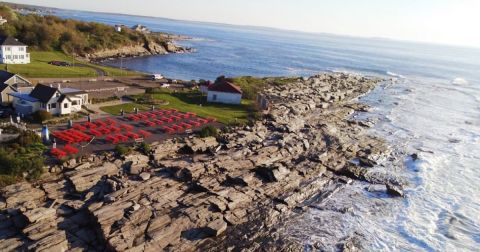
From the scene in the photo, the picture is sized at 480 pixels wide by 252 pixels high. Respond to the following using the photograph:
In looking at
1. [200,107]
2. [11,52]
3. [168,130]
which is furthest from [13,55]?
[168,130]

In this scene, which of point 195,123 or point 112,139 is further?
point 195,123

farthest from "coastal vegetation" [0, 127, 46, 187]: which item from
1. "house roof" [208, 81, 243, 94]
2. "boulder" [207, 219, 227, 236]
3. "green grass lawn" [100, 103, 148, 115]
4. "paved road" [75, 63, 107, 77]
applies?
"paved road" [75, 63, 107, 77]

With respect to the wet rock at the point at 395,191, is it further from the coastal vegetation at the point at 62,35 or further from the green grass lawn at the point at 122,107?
the coastal vegetation at the point at 62,35

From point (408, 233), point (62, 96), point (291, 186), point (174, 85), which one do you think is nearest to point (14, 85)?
point (62, 96)

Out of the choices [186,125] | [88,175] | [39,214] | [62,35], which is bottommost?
[39,214]

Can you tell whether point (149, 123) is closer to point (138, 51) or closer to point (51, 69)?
point (51, 69)

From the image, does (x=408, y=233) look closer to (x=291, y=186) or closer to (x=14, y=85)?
(x=291, y=186)
